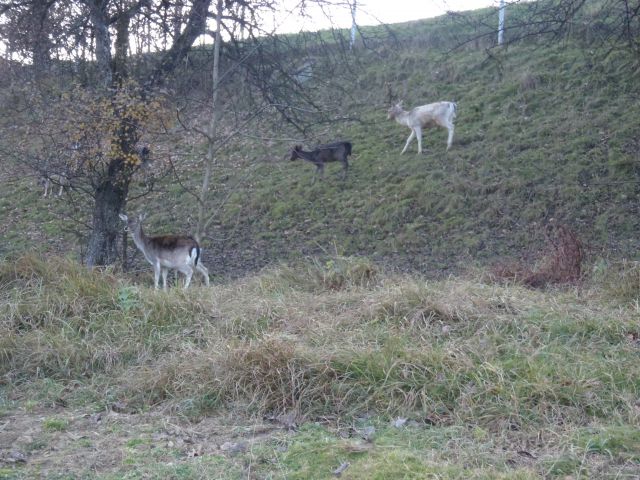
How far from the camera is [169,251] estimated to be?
13.2m

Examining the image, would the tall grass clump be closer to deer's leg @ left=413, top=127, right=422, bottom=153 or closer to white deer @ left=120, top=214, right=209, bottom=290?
white deer @ left=120, top=214, right=209, bottom=290

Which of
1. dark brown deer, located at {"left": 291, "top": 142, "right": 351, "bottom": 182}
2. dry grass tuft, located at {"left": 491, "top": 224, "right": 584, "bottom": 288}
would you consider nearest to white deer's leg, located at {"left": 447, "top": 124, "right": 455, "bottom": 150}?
dark brown deer, located at {"left": 291, "top": 142, "right": 351, "bottom": 182}

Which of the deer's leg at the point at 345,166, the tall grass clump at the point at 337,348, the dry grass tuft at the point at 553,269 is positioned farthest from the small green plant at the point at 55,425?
the deer's leg at the point at 345,166

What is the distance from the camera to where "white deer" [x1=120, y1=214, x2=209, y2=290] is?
42.5 feet

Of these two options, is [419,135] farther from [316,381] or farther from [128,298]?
[316,381]

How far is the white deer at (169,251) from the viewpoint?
12.9m

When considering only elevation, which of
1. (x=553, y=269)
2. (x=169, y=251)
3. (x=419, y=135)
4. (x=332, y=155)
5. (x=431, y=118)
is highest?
(x=431, y=118)

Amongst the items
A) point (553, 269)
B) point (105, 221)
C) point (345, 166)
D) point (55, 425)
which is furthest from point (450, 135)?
point (55, 425)

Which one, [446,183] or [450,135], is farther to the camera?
[450,135]

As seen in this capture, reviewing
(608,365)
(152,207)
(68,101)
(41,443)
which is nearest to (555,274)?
(608,365)

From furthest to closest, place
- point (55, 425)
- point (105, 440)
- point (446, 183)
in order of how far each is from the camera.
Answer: point (446, 183)
point (55, 425)
point (105, 440)

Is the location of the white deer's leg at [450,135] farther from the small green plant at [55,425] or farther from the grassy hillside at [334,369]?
the small green plant at [55,425]

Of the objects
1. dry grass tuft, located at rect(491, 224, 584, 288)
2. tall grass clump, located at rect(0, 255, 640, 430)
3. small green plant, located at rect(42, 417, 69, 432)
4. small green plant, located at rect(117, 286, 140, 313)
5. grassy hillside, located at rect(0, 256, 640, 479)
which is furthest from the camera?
dry grass tuft, located at rect(491, 224, 584, 288)

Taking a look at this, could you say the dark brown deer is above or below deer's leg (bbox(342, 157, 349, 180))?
above
